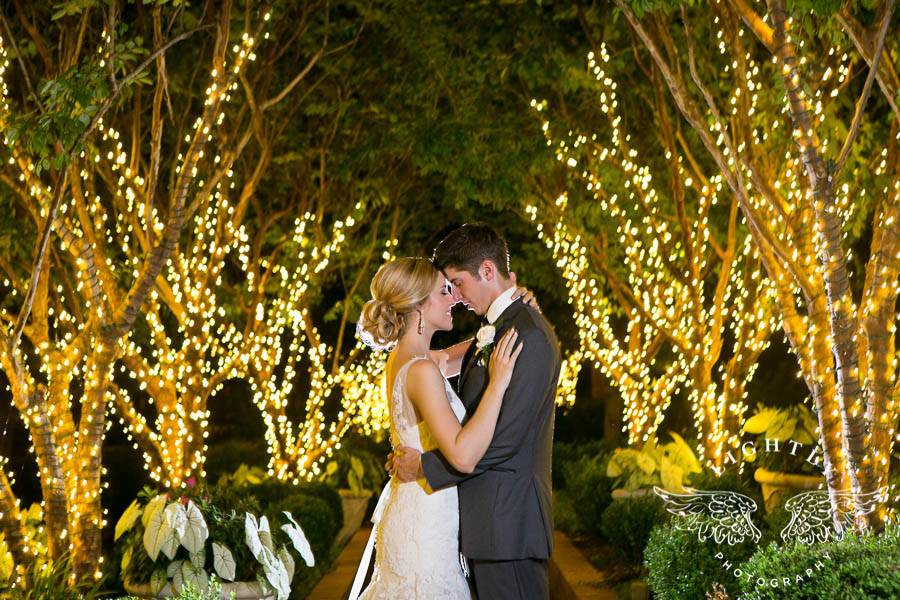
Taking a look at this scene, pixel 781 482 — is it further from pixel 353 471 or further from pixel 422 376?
pixel 422 376

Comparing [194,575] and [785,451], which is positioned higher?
[785,451]

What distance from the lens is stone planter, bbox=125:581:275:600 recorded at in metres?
6.85

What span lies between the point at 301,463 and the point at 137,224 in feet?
20.5

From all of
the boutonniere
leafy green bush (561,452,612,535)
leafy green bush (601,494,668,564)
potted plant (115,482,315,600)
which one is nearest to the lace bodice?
the boutonniere

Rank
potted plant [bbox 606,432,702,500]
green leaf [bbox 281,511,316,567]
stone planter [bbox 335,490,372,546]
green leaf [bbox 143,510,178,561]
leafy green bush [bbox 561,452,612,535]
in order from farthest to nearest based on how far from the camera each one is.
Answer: stone planter [bbox 335,490,372,546], leafy green bush [bbox 561,452,612,535], potted plant [bbox 606,432,702,500], green leaf [bbox 281,511,316,567], green leaf [bbox 143,510,178,561]

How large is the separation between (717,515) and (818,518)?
2.63ft

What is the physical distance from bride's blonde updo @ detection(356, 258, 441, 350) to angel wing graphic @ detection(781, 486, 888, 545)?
107 inches

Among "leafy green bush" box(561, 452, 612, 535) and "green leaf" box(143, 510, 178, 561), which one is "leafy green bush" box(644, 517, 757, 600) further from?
"leafy green bush" box(561, 452, 612, 535)

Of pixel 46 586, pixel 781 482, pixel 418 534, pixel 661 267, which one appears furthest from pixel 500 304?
pixel 661 267

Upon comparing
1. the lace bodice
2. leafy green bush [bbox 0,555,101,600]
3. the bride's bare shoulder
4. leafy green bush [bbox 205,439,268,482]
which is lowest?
leafy green bush [bbox 0,555,101,600]

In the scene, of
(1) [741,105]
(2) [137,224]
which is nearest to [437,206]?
(2) [137,224]

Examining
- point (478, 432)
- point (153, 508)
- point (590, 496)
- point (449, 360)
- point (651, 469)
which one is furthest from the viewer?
point (590, 496)

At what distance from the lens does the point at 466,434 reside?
194 inches

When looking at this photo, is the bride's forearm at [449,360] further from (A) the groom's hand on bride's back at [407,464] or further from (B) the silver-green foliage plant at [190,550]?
(B) the silver-green foliage plant at [190,550]
